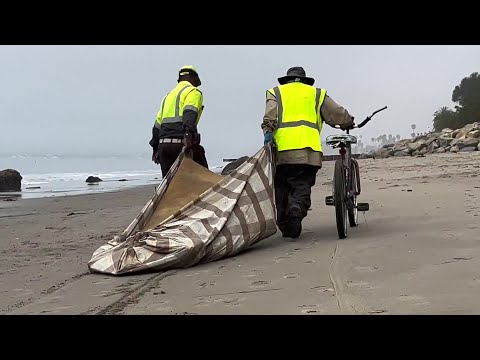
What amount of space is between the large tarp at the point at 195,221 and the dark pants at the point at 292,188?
29cm

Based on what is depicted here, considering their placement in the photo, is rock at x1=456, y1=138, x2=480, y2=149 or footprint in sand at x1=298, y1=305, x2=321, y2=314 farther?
rock at x1=456, y1=138, x2=480, y2=149

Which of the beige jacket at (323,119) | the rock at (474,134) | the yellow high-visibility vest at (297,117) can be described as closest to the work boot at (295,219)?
the beige jacket at (323,119)

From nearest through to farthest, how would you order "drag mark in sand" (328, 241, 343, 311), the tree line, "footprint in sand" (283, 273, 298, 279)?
"drag mark in sand" (328, 241, 343, 311) → "footprint in sand" (283, 273, 298, 279) → the tree line

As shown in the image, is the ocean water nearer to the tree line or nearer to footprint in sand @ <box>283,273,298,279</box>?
footprint in sand @ <box>283,273,298,279</box>

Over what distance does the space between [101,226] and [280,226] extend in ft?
11.2

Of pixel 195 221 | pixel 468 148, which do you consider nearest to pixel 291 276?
pixel 195 221

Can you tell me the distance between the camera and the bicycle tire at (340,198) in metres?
5.27

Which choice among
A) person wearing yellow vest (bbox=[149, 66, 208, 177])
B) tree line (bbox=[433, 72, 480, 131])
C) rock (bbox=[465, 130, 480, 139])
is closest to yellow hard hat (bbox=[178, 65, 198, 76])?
person wearing yellow vest (bbox=[149, 66, 208, 177])

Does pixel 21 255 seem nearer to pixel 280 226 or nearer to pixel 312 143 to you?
pixel 280 226

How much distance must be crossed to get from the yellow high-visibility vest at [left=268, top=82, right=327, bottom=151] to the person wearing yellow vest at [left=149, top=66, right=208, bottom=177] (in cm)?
91

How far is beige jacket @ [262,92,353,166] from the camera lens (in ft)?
18.4

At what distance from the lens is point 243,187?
17.1 ft
